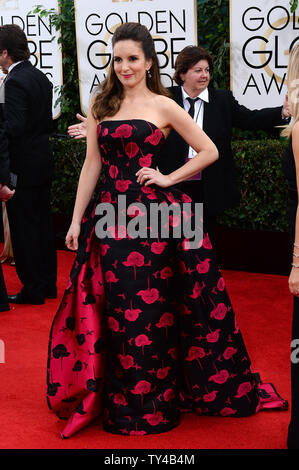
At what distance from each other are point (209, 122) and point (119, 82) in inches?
75.3

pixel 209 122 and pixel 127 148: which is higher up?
pixel 209 122

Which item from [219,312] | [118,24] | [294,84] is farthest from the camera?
[118,24]

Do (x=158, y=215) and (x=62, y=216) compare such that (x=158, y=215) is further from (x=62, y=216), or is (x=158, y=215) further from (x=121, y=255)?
(x=62, y=216)

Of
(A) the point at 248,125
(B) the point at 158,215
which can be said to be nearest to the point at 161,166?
(A) the point at 248,125

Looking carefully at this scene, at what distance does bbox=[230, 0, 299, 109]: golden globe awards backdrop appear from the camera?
5727 millimetres

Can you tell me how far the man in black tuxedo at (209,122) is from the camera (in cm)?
491

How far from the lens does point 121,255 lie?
314 cm

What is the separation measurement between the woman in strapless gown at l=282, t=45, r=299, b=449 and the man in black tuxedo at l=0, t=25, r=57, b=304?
2589mm

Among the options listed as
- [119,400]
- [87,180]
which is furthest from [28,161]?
[119,400]

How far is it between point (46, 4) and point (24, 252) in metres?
3.19

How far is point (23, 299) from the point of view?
17.1 feet

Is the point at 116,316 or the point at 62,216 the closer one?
the point at 116,316

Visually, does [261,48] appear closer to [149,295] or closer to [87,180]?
[87,180]

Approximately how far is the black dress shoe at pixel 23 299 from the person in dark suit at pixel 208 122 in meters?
1.32
